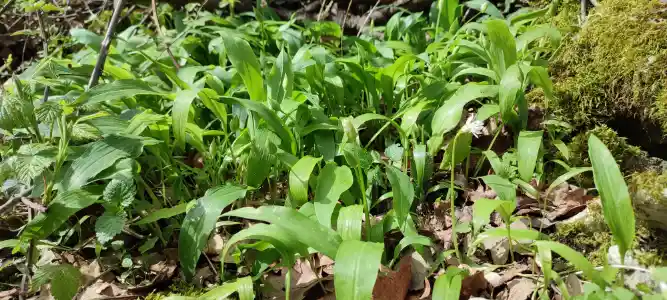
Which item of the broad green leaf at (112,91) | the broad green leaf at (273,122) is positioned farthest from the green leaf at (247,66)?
the broad green leaf at (112,91)

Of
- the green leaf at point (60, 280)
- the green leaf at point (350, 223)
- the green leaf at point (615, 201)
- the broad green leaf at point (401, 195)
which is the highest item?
the green leaf at point (615, 201)

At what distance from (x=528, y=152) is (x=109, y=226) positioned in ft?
4.54

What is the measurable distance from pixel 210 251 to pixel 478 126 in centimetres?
98

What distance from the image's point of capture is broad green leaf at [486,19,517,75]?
6.80 ft

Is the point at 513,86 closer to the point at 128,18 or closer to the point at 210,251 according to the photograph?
the point at 210,251

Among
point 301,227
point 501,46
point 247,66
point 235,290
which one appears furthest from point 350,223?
point 501,46

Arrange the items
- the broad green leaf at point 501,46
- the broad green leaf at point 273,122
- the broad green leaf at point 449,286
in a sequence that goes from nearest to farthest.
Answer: the broad green leaf at point 449,286 → the broad green leaf at point 273,122 → the broad green leaf at point 501,46

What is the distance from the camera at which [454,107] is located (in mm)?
1941

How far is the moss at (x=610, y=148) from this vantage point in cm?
189

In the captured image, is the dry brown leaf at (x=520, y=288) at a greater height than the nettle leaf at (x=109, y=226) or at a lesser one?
lesser

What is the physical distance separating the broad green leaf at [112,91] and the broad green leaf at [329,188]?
2.40 ft

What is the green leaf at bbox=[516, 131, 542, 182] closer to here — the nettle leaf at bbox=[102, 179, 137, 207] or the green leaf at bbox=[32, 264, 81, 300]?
the nettle leaf at bbox=[102, 179, 137, 207]

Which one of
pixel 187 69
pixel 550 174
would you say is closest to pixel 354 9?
pixel 187 69

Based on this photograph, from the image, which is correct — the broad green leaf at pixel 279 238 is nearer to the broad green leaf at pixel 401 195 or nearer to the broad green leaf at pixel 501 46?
the broad green leaf at pixel 401 195
